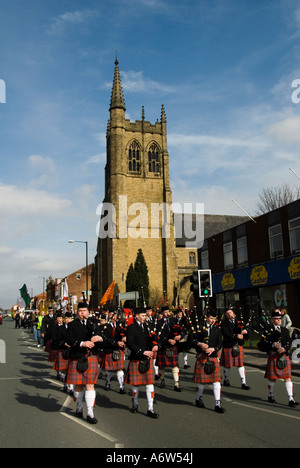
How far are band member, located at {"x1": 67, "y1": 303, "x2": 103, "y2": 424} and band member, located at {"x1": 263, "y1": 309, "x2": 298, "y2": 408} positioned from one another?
348cm

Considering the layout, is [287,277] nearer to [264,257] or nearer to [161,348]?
[264,257]

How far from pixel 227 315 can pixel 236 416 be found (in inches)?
122

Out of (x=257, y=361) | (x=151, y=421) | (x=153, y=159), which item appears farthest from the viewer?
(x=153, y=159)

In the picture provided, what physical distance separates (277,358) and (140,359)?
2752 millimetres

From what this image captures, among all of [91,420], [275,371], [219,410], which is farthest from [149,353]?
[275,371]

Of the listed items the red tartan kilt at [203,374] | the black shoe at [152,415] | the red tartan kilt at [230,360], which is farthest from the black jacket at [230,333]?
the black shoe at [152,415]

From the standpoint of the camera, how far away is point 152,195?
204 ft

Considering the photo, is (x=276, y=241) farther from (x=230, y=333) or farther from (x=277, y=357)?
(x=277, y=357)

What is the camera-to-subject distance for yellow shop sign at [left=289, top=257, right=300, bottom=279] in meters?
22.2

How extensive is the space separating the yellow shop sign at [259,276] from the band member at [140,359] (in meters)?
18.6

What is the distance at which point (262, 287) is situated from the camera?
85.0ft
